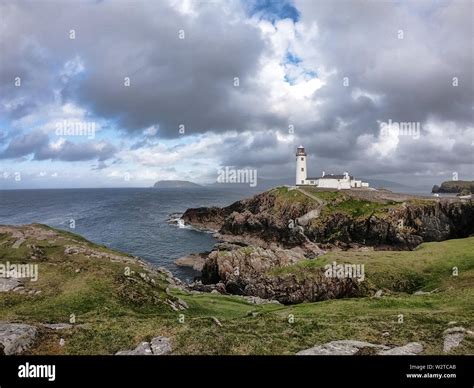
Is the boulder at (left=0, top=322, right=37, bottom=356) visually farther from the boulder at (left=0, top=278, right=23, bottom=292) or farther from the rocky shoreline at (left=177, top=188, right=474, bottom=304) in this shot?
the rocky shoreline at (left=177, top=188, right=474, bottom=304)

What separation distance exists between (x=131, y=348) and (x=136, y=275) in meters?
19.8

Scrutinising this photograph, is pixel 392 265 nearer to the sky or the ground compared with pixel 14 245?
nearer to the ground

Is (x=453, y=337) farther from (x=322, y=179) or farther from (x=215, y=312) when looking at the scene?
(x=322, y=179)

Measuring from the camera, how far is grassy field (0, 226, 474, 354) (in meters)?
21.0

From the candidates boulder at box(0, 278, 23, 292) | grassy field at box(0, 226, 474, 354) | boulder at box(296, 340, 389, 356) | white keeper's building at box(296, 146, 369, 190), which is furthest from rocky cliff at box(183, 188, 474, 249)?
boulder at box(296, 340, 389, 356)

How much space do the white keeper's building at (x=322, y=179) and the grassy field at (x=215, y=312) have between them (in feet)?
315

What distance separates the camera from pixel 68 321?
25.6 metres

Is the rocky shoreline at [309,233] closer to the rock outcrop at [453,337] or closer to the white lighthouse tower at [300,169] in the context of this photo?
the white lighthouse tower at [300,169]

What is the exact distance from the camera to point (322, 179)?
150 meters

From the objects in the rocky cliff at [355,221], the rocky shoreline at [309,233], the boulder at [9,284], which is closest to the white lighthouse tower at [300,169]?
the rocky shoreline at [309,233]

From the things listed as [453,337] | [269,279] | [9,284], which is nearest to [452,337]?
[453,337]
